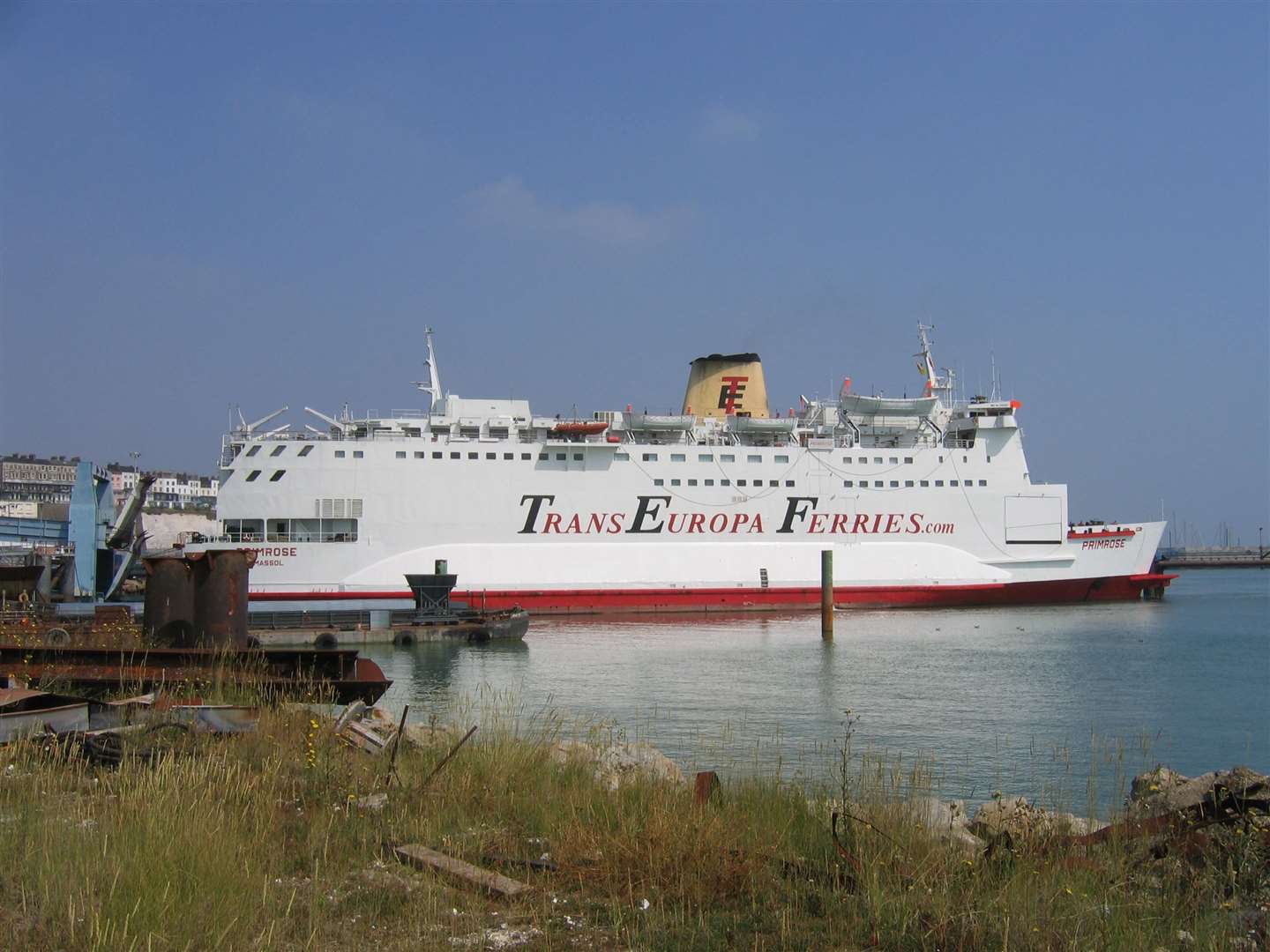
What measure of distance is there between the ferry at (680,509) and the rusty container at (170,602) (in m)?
12.7

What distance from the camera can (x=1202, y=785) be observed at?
17.0ft

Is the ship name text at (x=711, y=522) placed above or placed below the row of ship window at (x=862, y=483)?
below

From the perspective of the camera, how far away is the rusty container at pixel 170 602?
9547 mm

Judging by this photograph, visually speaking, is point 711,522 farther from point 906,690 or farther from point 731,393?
point 906,690

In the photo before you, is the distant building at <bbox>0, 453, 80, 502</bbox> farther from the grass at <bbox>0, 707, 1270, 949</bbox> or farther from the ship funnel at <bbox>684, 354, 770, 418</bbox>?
the grass at <bbox>0, 707, 1270, 949</bbox>

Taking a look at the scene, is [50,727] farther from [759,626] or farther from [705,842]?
[759,626]

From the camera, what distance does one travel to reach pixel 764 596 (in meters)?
27.0

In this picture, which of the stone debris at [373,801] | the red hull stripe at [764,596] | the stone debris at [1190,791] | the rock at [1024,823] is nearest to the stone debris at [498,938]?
the stone debris at [373,801]

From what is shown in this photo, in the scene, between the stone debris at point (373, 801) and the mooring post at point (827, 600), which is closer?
the stone debris at point (373, 801)

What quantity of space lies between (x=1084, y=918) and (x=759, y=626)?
21013mm

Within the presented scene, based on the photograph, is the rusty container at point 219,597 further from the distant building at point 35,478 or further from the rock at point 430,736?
the distant building at point 35,478

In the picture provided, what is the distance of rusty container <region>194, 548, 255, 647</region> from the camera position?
9594mm

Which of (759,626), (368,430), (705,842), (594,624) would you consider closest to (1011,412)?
(759,626)

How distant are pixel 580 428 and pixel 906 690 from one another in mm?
13622
